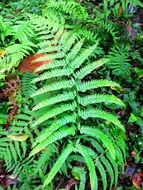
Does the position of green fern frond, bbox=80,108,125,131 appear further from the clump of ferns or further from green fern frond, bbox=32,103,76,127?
green fern frond, bbox=32,103,76,127

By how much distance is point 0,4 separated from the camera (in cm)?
559

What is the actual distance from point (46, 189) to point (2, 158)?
0.65 meters

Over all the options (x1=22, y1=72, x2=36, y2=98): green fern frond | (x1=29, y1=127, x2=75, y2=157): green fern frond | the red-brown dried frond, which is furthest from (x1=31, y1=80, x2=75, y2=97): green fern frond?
the red-brown dried frond

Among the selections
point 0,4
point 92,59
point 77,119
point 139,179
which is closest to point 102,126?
point 77,119

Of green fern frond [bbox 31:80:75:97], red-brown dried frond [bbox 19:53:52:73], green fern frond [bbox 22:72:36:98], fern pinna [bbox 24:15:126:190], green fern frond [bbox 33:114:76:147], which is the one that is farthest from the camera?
red-brown dried frond [bbox 19:53:52:73]

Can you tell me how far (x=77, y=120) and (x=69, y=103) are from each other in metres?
0.22

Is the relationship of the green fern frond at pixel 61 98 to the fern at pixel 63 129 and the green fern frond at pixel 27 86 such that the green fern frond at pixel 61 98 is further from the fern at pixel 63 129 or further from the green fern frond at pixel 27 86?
the green fern frond at pixel 27 86

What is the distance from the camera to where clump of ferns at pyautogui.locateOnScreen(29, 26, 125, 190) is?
148 inches

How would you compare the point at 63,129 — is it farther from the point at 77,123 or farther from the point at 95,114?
the point at 95,114

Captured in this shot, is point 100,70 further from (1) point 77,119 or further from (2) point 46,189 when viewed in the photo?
(2) point 46,189

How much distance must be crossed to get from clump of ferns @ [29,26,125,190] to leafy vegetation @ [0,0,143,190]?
11 mm

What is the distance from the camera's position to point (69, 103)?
400 centimetres

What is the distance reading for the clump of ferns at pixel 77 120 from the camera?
375 cm

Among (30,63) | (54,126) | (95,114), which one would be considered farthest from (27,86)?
(95,114)
